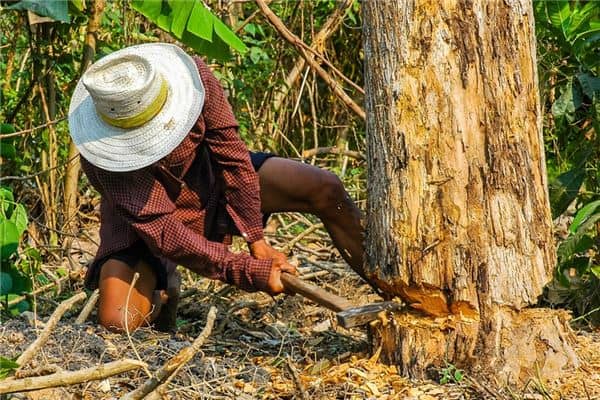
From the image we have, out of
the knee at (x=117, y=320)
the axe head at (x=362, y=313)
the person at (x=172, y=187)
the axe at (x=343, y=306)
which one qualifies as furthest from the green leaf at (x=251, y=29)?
the axe head at (x=362, y=313)

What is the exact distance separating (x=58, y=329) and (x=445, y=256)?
5.15 ft

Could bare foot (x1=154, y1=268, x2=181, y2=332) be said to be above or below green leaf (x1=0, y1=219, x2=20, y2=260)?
below

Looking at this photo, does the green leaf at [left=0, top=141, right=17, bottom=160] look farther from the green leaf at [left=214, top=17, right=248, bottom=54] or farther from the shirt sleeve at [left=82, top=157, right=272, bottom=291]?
the shirt sleeve at [left=82, top=157, right=272, bottom=291]

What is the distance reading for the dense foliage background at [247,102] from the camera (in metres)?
4.14

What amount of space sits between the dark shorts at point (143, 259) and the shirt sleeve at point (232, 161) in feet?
0.55

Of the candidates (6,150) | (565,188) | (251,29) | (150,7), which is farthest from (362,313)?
(251,29)

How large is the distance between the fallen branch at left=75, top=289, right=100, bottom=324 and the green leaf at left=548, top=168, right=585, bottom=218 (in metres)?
2.02

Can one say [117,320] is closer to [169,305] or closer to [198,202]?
[169,305]

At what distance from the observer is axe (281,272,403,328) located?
3.25 m

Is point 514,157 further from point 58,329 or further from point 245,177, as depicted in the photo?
point 58,329

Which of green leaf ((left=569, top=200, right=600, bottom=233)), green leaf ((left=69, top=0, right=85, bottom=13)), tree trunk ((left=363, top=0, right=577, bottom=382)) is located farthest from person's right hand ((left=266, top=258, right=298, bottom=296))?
green leaf ((left=69, top=0, right=85, bottom=13))

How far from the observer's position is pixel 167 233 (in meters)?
3.68

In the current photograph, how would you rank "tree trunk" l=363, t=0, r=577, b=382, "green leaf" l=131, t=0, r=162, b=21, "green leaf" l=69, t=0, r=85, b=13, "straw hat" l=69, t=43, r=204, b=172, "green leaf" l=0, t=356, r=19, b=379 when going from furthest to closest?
"green leaf" l=69, t=0, r=85, b=13
"green leaf" l=131, t=0, r=162, b=21
"straw hat" l=69, t=43, r=204, b=172
"tree trunk" l=363, t=0, r=577, b=382
"green leaf" l=0, t=356, r=19, b=379

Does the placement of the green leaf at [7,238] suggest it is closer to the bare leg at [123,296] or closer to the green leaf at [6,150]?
the bare leg at [123,296]
